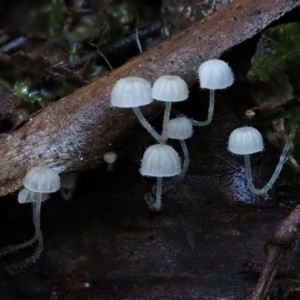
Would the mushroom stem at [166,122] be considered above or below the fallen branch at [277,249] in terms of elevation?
above

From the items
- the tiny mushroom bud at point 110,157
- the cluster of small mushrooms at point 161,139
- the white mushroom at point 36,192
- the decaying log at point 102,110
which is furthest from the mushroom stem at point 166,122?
the white mushroom at point 36,192

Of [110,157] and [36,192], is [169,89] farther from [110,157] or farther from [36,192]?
[36,192]

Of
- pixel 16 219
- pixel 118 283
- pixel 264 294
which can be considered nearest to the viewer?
pixel 264 294

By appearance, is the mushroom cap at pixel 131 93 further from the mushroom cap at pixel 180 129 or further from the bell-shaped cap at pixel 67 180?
the bell-shaped cap at pixel 67 180

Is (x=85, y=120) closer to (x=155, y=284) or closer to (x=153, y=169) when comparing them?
(x=153, y=169)

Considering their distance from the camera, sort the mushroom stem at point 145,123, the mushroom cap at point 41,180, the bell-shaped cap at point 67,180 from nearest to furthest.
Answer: the mushroom cap at point 41,180 → the mushroom stem at point 145,123 → the bell-shaped cap at point 67,180

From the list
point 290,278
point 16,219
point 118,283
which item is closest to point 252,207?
point 290,278
